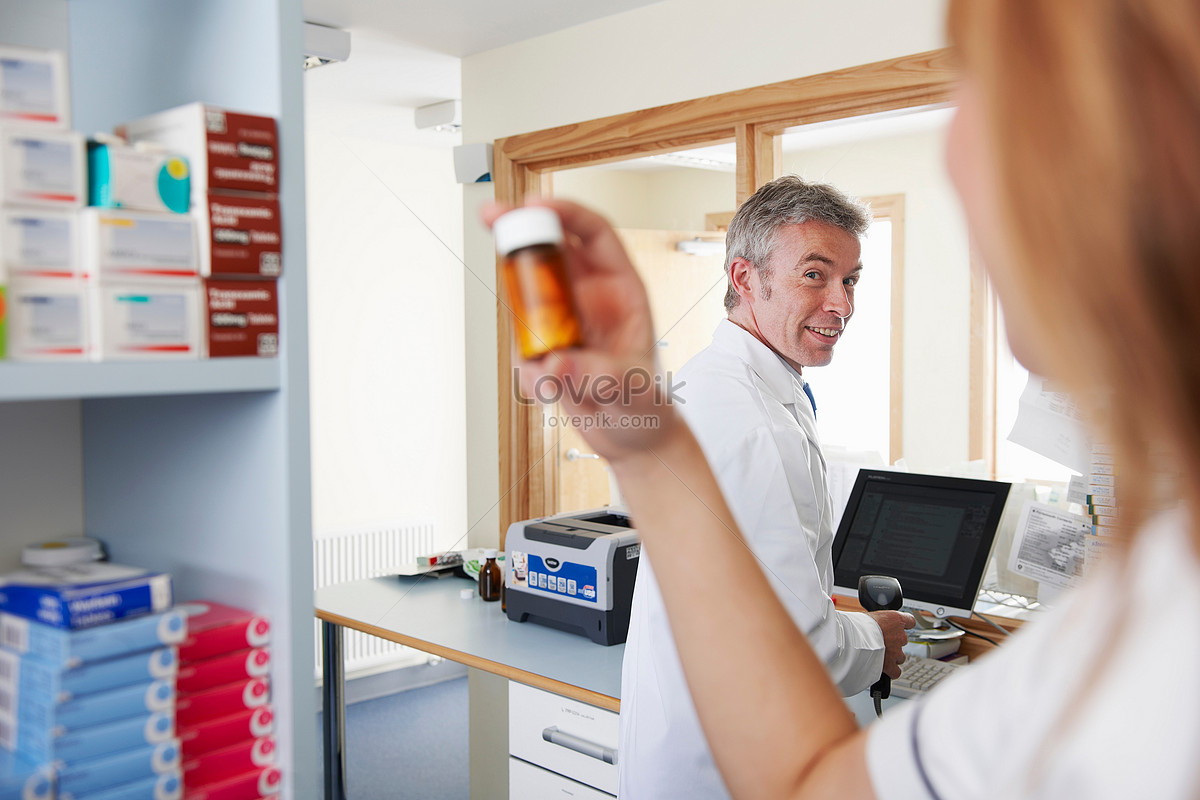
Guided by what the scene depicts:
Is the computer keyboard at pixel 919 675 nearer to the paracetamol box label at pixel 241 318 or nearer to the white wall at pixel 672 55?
the white wall at pixel 672 55

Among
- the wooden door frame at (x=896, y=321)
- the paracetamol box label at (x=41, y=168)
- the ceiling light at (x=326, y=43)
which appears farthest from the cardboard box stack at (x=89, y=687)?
the ceiling light at (x=326, y=43)

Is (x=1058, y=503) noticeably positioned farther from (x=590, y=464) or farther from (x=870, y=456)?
(x=590, y=464)

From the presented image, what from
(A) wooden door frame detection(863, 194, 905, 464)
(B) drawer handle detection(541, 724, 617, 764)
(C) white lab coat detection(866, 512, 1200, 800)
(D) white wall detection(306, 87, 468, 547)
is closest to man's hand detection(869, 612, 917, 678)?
(B) drawer handle detection(541, 724, 617, 764)

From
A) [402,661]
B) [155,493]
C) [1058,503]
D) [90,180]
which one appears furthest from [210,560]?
[402,661]

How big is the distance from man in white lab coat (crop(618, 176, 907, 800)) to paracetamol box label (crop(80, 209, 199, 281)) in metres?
0.76

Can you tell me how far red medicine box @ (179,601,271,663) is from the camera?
610 mm

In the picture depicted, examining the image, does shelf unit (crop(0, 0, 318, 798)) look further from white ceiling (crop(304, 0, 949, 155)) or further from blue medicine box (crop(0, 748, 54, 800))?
white ceiling (crop(304, 0, 949, 155))

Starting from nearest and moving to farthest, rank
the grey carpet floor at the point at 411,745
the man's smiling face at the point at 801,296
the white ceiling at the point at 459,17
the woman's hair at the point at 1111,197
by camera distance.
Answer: the woman's hair at the point at 1111,197 < the man's smiling face at the point at 801,296 < the white ceiling at the point at 459,17 < the grey carpet floor at the point at 411,745

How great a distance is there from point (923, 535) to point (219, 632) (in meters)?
1.60

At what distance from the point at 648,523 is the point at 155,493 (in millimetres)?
391

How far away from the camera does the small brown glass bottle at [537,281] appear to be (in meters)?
0.56

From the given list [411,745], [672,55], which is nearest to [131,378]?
[672,55]

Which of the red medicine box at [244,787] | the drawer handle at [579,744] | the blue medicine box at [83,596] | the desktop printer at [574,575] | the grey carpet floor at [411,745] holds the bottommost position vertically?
the grey carpet floor at [411,745]

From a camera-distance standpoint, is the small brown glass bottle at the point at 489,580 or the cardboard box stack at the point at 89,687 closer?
the cardboard box stack at the point at 89,687
